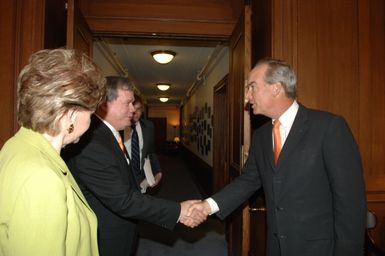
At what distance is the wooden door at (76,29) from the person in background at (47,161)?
115 cm

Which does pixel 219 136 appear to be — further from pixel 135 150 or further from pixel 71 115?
pixel 71 115

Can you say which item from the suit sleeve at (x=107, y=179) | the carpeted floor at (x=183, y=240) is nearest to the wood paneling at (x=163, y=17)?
the suit sleeve at (x=107, y=179)

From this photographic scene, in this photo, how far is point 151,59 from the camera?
615 centimetres

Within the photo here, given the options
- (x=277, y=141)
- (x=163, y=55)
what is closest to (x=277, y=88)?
(x=277, y=141)

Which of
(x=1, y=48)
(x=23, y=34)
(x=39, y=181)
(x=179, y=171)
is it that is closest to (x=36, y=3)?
(x=23, y=34)

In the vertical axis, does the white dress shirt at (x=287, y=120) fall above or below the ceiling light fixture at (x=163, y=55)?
below

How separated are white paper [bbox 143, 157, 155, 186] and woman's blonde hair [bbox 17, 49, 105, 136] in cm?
234

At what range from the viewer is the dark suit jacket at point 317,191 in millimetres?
1416

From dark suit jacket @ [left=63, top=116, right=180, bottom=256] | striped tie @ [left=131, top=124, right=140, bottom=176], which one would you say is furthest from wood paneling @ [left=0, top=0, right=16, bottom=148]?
striped tie @ [left=131, top=124, right=140, bottom=176]

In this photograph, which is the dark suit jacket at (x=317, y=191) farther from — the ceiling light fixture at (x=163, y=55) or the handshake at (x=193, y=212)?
the ceiling light fixture at (x=163, y=55)

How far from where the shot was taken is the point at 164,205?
1887mm

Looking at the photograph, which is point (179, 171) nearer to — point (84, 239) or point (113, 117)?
point (113, 117)

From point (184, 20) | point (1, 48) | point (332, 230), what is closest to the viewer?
point (332, 230)

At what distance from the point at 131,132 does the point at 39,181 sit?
7.92 ft
